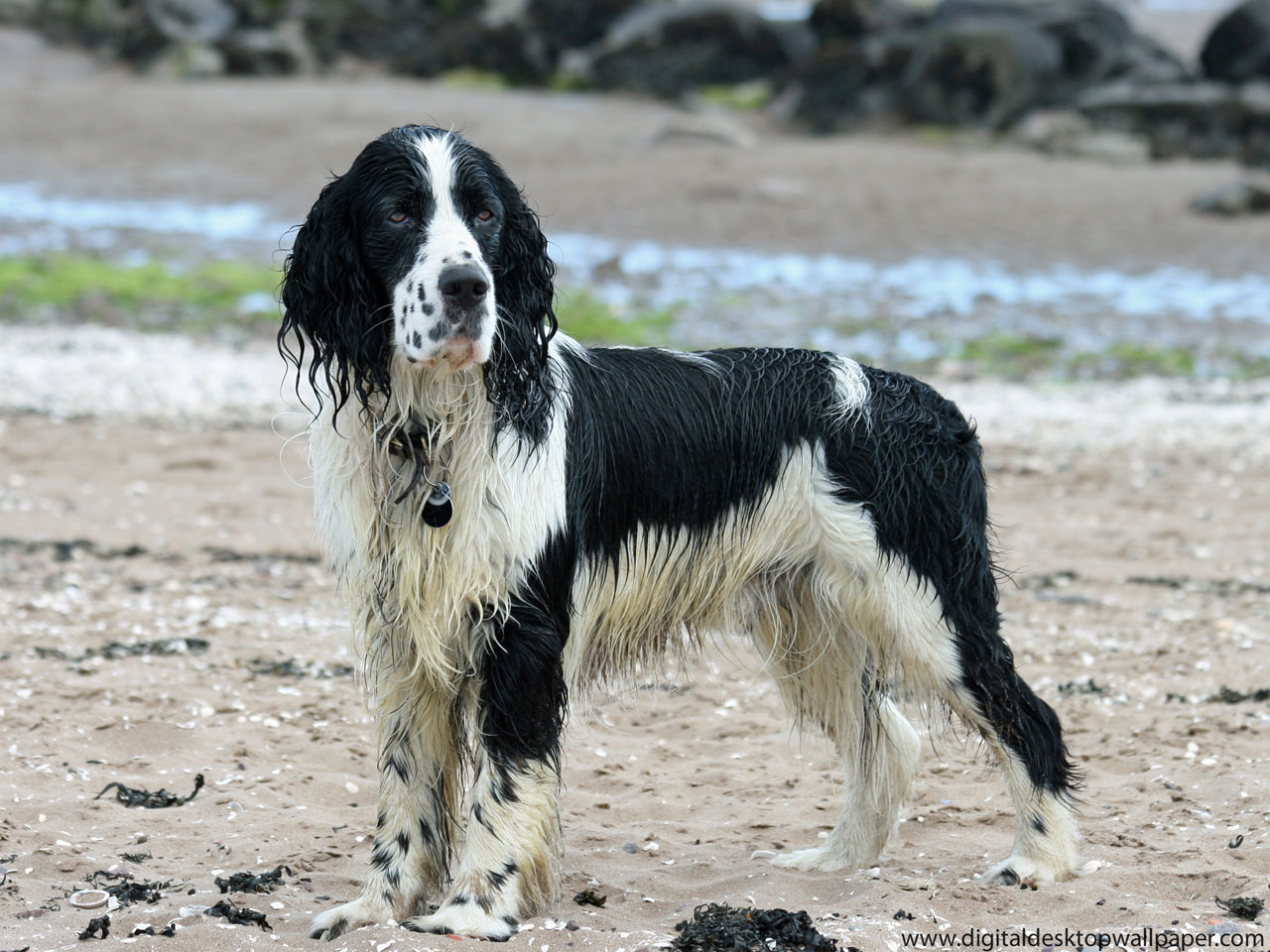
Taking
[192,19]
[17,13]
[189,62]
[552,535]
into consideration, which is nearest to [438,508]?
[552,535]

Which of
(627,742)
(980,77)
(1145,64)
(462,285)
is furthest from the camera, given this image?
(1145,64)

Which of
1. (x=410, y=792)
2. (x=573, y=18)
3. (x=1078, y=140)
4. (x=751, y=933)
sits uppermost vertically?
(x=573, y=18)

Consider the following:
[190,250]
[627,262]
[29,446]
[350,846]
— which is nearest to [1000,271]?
[627,262]

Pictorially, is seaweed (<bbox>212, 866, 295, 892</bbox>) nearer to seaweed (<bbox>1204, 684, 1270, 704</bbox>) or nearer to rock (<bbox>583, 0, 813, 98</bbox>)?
seaweed (<bbox>1204, 684, 1270, 704</bbox>)

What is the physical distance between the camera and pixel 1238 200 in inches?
750

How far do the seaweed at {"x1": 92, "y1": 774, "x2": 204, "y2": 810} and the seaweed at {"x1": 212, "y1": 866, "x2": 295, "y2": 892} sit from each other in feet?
2.30

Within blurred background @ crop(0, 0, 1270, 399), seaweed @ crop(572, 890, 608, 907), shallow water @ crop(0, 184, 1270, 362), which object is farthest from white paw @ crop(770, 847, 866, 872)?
shallow water @ crop(0, 184, 1270, 362)

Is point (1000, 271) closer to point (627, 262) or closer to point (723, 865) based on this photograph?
point (627, 262)

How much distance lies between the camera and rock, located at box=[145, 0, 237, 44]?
1209 inches

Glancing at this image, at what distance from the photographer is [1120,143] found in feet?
75.4

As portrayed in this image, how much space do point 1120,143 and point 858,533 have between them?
797 inches

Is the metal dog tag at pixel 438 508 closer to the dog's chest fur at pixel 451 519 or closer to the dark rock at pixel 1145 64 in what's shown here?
the dog's chest fur at pixel 451 519

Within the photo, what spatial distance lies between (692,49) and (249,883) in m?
28.0

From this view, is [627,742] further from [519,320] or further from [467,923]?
[519,320]
